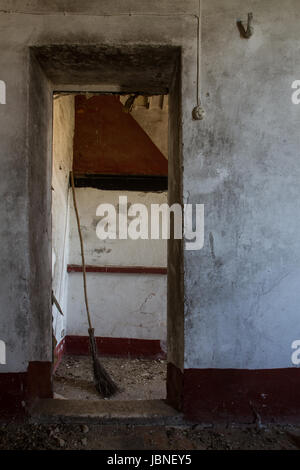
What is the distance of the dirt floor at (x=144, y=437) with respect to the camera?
1.90 m

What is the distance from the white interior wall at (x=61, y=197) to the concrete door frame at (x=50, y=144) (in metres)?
1.69

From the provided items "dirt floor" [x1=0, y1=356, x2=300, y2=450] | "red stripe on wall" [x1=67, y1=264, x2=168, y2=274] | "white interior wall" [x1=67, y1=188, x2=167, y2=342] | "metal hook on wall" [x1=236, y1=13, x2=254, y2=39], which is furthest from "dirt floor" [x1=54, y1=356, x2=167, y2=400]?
"metal hook on wall" [x1=236, y1=13, x2=254, y2=39]

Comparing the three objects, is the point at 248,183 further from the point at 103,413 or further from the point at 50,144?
the point at 103,413

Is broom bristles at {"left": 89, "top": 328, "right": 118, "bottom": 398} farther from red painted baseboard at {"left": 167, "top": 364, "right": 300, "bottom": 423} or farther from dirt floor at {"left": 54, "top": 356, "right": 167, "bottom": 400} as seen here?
red painted baseboard at {"left": 167, "top": 364, "right": 300, "bottom": 423}

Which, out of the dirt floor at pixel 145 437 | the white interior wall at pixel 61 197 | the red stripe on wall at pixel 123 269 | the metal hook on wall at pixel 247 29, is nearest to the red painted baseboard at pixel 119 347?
the white interior wall at pixel 61 197

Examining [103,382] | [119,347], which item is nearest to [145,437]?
[103,382]

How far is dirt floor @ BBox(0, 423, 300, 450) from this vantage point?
190 cm

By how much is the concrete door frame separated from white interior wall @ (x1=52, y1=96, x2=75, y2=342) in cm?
169

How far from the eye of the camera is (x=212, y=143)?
2.12 m

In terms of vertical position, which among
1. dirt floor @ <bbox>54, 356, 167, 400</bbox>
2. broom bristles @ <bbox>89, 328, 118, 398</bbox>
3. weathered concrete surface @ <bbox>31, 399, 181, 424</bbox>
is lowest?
dirt floor @ <bbox>54, 356, 167, 400</bbox>

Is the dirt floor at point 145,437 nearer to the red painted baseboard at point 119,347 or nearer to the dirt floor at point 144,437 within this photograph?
the dirt floor at point 144,437

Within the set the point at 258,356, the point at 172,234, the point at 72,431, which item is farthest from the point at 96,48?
the point at 72,431

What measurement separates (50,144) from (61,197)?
81.0 inches

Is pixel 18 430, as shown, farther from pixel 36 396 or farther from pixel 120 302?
pixel 120 302
